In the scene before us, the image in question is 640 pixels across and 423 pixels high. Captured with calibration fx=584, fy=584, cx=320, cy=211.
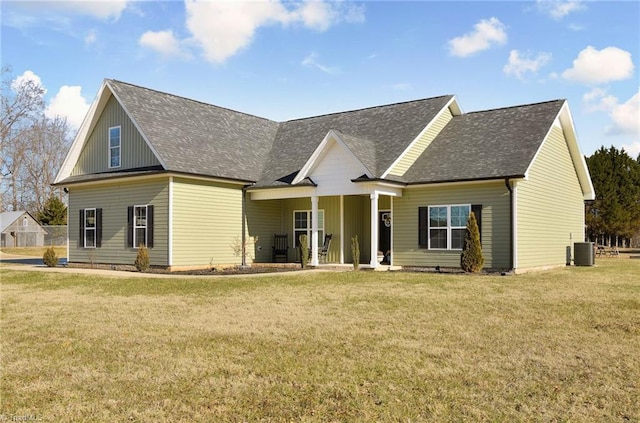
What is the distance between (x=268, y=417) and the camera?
5043mm

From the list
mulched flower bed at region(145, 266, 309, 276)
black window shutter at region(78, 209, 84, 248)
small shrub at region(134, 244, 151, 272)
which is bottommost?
mulched flower bed at region(145, 266, 309, 276)

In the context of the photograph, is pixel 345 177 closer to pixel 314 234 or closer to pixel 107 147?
pixel 314 234

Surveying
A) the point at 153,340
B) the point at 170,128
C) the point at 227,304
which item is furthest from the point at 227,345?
the point at 170,128

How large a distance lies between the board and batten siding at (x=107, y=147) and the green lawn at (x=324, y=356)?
8.64 m

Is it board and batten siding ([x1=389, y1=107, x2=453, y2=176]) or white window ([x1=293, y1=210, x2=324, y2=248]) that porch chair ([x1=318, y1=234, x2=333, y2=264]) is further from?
board and batten siding ([x1=389, y1=107, x2=453, y2=176])

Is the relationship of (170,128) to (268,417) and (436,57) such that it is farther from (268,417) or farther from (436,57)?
(268,417)

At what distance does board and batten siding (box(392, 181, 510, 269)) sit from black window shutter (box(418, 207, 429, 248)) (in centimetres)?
13

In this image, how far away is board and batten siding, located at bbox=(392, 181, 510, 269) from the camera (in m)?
18.6

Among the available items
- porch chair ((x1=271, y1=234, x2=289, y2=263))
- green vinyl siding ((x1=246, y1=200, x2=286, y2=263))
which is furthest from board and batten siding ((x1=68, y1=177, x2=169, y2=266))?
porch chair ((x1=271, y1=234, x2=289, y2=263))

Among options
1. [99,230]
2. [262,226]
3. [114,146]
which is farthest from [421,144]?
[99,230]

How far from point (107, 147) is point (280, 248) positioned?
7.81m

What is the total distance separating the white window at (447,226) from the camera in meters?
19.3

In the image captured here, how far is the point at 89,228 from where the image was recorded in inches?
886

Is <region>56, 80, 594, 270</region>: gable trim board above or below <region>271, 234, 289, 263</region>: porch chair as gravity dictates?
above
